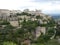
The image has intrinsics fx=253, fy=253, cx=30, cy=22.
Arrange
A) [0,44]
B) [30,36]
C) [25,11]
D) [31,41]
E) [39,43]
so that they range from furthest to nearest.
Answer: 1. [25,11]
2. [30,36]
3. [31,41]
4. [39,43]
5. [0,44]

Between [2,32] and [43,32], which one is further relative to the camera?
[43,32]

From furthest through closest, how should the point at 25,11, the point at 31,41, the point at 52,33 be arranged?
the point at 25,11, the point at 52,33, the point at 31,41

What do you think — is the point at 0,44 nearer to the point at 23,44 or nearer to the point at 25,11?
the point at 23,44

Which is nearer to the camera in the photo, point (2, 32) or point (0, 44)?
point (0, 44)

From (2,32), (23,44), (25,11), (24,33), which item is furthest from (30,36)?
(25,11)

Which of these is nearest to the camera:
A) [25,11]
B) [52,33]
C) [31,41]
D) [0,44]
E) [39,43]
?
[0,44]

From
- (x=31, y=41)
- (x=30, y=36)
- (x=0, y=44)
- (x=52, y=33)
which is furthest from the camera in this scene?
(x=52, y=33)

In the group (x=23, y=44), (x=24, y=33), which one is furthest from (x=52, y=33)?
(x=23, y=44)

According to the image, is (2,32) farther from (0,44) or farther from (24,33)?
(0,44)
